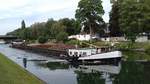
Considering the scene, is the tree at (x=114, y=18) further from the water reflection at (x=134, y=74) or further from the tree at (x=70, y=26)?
the water reflection at (x=134, y=74)

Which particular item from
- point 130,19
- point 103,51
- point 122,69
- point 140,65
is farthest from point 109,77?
point 130,19

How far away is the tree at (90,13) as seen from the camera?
5202 inches

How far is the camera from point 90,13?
437ft

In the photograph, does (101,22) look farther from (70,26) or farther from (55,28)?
(70,26)

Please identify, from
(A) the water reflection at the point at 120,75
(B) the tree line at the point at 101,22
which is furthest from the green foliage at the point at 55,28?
(A) the water reflection at the point at 120,75

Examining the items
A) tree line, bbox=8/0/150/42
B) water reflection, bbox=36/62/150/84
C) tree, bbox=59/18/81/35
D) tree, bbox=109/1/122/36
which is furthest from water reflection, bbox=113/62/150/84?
tree, bbox=59/18/81/35

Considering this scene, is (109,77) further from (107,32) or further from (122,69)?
(107,32)

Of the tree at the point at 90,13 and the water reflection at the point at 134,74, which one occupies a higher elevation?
the tree at the point at 90,13

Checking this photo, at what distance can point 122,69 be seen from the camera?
57.8 m

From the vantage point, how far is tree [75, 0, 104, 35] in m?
132

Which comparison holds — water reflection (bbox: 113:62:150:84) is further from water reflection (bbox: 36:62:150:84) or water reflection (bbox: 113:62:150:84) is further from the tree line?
the tree line

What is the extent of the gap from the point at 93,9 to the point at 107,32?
39.6 ft

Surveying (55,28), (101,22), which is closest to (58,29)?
(55,28)

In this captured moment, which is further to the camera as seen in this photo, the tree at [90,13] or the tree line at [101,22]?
the tree at [90,13]
